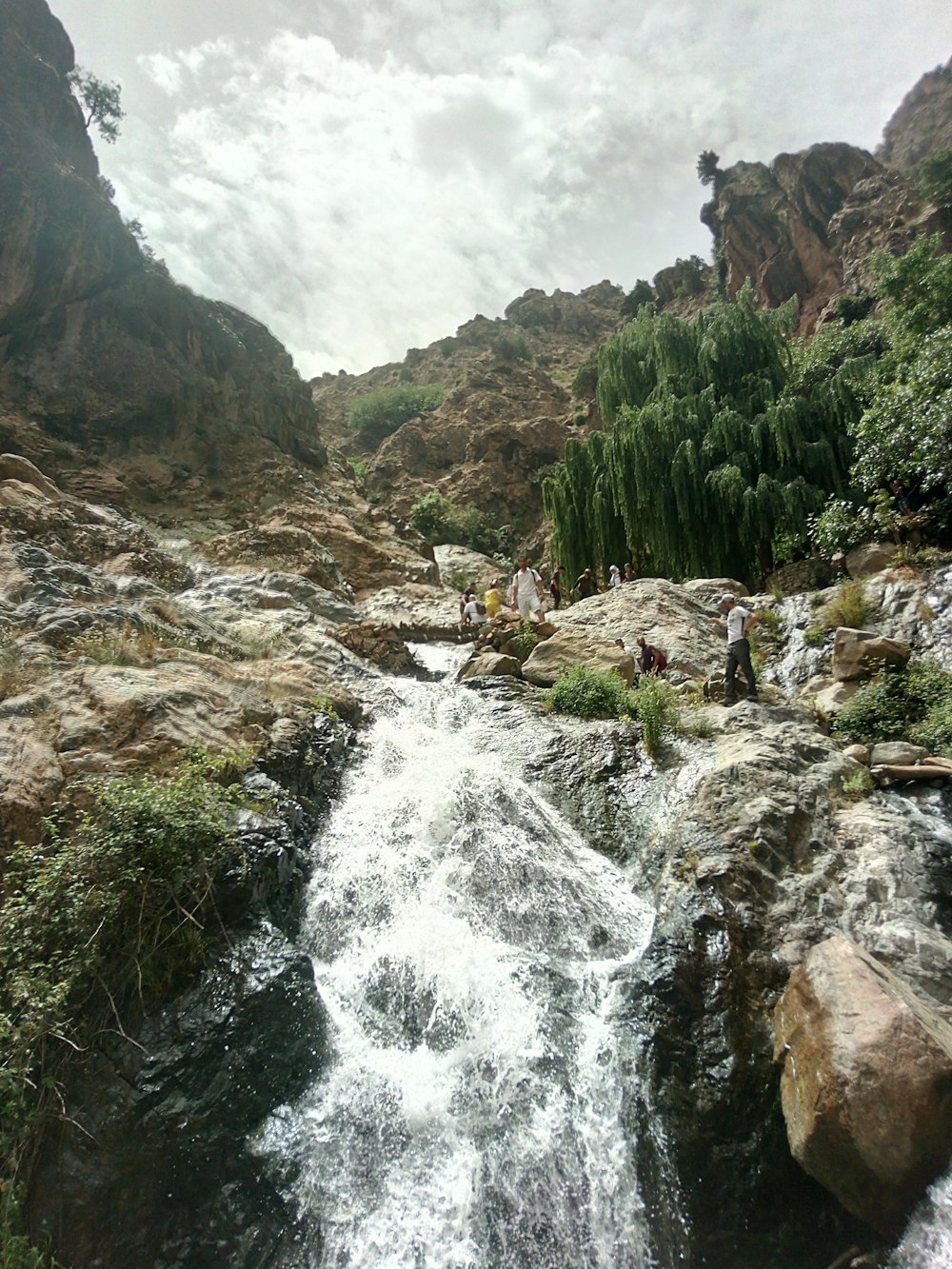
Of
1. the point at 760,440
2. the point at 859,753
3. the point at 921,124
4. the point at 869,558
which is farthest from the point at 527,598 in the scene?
the point at 921,124

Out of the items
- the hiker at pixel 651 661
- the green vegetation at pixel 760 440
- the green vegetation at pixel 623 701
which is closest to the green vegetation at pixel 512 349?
the green vegetation at pixel 760 440

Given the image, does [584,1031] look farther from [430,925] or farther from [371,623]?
[371,623]

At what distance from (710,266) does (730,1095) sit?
182 feet

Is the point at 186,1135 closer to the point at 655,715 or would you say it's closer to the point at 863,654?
the point at 655,715

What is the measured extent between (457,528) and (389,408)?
1706 centimetres

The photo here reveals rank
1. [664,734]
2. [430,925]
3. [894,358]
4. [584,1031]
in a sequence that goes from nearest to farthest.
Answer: [584,1031]
[430,925]
[664,734]
[894,358]

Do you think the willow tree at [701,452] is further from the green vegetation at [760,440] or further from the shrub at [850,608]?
the shrub at [850,608]

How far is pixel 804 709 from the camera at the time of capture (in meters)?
8.31

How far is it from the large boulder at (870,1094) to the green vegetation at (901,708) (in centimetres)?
430

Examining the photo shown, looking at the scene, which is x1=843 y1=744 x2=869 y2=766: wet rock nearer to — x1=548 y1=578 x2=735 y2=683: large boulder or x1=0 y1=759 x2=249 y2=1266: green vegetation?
x1=548 y1=578 x2=735 y2=683: large boulder

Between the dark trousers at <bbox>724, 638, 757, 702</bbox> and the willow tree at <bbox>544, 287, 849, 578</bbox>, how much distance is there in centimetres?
722

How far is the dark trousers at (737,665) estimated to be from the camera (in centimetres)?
849

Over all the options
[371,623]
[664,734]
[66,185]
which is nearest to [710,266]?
[66,185]

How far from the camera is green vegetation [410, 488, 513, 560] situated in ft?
106
